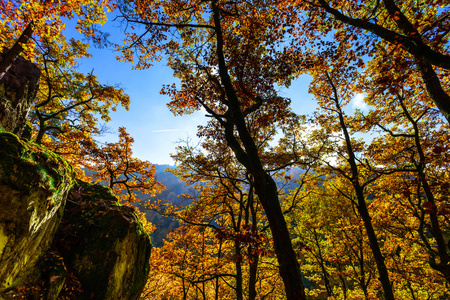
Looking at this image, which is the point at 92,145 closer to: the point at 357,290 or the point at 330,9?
the point at 330,9

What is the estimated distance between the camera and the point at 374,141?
36.6 feet

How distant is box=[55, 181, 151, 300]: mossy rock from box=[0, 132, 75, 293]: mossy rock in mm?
1245

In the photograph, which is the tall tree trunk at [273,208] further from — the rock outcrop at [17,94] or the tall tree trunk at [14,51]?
the rock outcrop at [17,94]

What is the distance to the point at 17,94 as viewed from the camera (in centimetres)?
790

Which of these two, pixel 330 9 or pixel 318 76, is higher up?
pixel 318 76

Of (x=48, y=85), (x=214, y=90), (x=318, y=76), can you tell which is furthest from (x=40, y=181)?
(x=318, y=76)

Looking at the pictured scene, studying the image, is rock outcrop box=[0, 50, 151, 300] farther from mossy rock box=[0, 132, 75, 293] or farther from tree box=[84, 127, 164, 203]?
tree box=[84, 127, 164, 203]

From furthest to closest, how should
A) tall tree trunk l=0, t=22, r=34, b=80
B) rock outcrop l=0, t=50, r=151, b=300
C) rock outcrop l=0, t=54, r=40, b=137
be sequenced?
rock outcrop l=0, t=54, r=40, b=137
tall tree trunk l=0, t=22, r=34, b=80
rock outcrop l=0, t=50, r=151, b=300

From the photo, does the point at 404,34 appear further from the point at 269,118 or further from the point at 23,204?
the point at 23,204

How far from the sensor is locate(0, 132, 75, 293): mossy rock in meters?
4.07

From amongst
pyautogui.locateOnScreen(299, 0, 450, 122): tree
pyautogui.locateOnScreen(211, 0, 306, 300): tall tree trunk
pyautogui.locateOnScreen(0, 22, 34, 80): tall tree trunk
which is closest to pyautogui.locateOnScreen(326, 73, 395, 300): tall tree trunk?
pyautogui.locateOnScreen(299, 0, 450, 122): tree

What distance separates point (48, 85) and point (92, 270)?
996cm

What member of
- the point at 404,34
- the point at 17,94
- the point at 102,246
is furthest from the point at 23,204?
the point at 404,34

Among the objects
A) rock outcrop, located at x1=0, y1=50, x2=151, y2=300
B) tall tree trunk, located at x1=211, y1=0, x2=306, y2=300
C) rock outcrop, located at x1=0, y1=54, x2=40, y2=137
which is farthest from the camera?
rock outcrop, located at x1=0, y1=54, x2=40, y2=137
